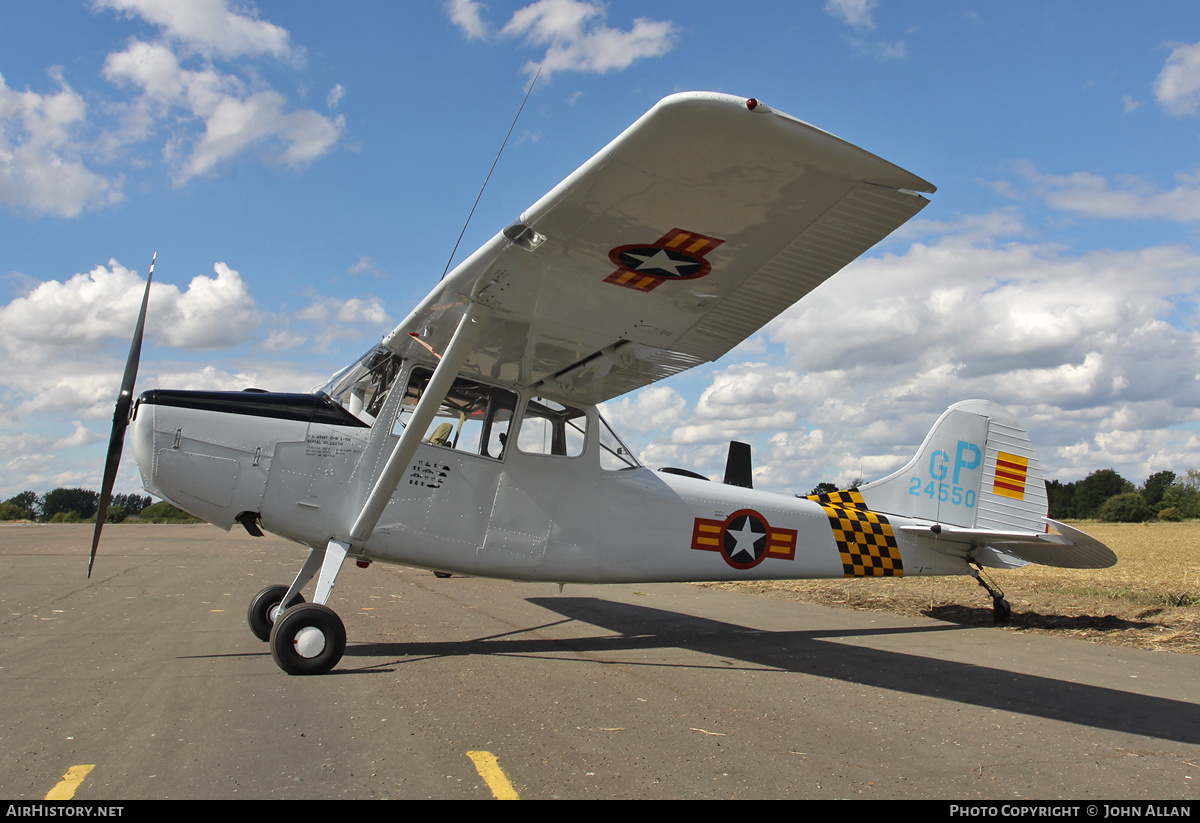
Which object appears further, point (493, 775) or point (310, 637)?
point (310, 637)

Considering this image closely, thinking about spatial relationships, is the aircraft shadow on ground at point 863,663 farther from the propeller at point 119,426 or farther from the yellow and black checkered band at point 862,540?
the propeller at point 119,426

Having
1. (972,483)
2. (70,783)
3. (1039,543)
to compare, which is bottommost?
(70,783)

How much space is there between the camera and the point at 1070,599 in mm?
9016

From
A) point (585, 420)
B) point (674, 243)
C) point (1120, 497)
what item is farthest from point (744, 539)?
point (1120, 497)

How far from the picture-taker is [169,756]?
10.2 ft

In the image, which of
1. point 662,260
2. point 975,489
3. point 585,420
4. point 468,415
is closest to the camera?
point 662,260

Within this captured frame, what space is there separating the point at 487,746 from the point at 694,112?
3.04 m

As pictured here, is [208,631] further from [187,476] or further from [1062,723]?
[1062,723]

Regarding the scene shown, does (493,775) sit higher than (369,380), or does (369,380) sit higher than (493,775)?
(369,380)

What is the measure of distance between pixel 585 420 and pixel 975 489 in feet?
16.4

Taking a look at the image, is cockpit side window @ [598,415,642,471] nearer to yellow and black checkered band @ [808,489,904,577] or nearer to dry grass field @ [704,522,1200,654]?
yellow and black checkered band @ [808,489,904,577]

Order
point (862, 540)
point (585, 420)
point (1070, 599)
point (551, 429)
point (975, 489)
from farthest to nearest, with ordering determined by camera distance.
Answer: point (1070, 599) → point (975, 489) → point (862, 540) → point (585, 420) → point (551, 429)

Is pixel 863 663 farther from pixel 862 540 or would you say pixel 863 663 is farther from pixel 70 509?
pixel 70 509

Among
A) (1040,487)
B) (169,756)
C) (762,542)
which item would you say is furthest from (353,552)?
(1040,487)
